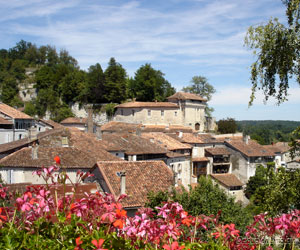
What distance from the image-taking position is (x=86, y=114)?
6481cm

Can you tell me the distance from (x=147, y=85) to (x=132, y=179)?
1609 inches

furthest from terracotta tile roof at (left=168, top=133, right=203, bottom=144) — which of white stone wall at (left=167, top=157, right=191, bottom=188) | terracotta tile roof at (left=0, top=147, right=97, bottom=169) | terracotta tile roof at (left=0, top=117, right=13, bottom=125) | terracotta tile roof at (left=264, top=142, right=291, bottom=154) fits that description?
terracotta tile roof at (left=0, top=147, right=97, bottom=169)

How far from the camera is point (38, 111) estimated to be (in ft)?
234

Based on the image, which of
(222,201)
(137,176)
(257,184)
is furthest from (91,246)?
(257,184)

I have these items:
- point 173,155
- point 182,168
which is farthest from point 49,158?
point 182,168

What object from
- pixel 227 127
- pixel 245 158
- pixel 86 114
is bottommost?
pixel 245 158

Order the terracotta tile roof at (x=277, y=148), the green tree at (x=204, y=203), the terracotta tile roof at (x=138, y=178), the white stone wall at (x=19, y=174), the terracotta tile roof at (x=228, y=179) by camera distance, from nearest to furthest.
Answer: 1. the green tree at (x=204, y=203)
2. the terracotta tile roof at (x=138, y=178)
3. the white stone wall at (x=19, y=174)
4. the terracotta tile roof at (x=228, y=179)
5. the terracotta tile roof at (x=277, y=148)

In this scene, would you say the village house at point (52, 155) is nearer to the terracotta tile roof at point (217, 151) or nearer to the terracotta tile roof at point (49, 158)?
the terracotta tile roof at point (49, 158)

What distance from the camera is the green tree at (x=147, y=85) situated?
199 feet

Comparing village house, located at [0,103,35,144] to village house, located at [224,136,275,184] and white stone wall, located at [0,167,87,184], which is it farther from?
Answer: village house, located at [224,136,275,184]

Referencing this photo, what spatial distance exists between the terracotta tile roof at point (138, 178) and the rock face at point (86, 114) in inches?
1501

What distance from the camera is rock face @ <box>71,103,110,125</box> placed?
2368 inches

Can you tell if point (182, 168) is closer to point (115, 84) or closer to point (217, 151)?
point (217, 151)

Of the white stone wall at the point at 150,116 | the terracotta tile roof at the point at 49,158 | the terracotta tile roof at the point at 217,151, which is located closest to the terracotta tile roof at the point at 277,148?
the terracotta tile roof at the point at 217,151
